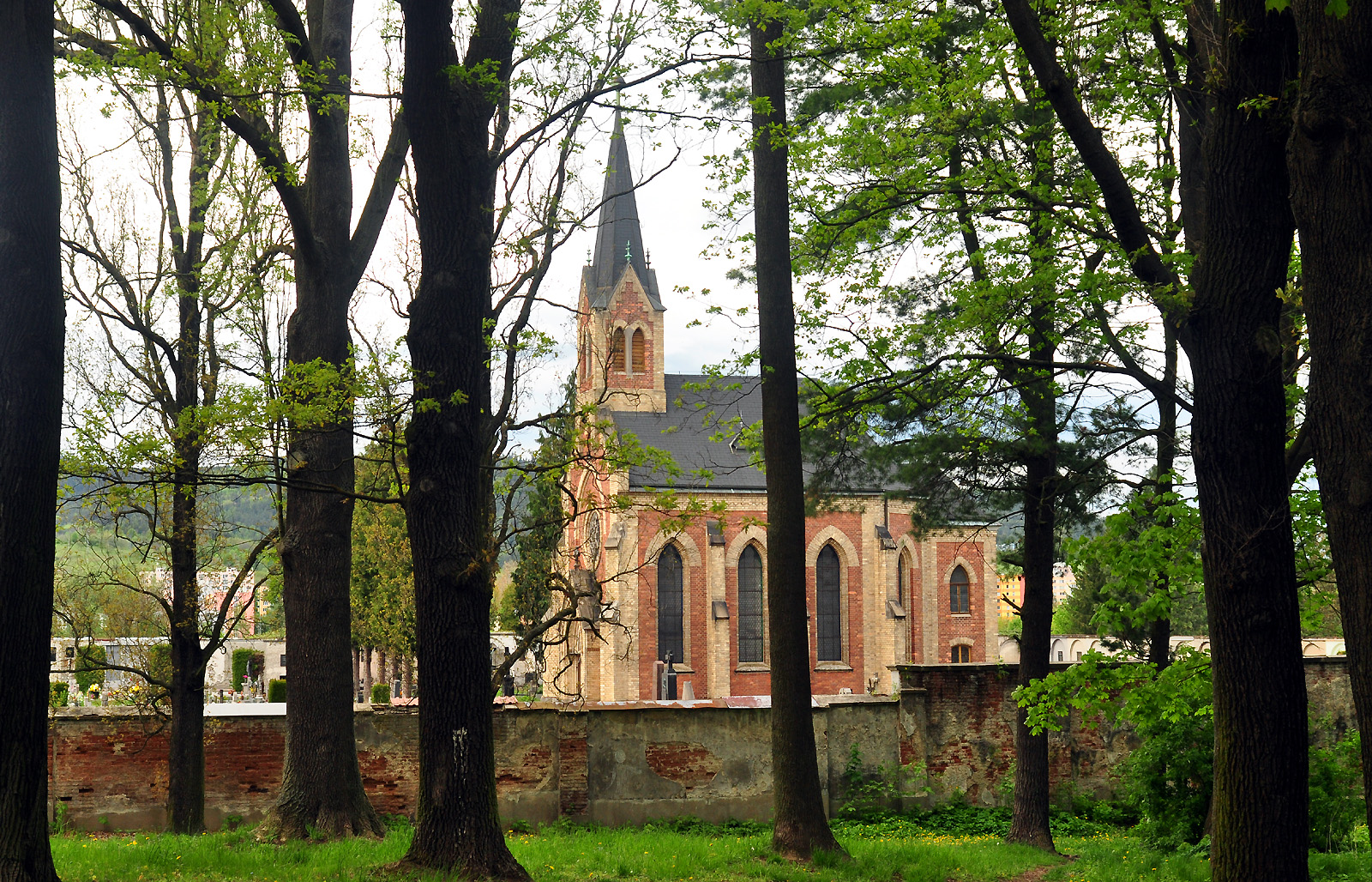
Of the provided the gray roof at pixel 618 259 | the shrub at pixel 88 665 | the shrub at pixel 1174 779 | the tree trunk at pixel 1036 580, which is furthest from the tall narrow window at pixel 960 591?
the shrub at pixel 1174 779

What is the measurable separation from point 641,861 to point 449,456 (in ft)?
12.5

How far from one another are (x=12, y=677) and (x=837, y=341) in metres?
7.77

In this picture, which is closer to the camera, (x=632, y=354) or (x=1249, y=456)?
(x=1249, y=456)

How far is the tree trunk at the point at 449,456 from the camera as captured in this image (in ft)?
21.5

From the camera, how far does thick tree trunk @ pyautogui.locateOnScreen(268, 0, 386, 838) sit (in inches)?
367

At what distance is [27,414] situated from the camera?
5.34m

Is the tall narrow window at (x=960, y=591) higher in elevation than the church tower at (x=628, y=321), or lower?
lower

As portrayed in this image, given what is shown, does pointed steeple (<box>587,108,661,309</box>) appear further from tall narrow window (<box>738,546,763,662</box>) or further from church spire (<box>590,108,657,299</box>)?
tall narrow window (<box>738,546,763,662</box>)

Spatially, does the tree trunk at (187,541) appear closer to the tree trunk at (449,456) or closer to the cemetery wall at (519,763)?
the cemetery wall at (519,763)

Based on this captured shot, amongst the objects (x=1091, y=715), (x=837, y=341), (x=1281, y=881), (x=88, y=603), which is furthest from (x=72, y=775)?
(x=1281, y=881)

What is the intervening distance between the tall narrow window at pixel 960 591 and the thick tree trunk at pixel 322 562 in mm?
32287

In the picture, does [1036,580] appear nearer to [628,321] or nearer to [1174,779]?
[1174,779]

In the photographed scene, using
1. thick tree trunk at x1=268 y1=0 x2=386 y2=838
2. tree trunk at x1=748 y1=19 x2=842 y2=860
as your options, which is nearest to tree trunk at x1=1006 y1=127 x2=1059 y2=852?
tree trunk at x1=748 y1=19 x2=842 y2=860

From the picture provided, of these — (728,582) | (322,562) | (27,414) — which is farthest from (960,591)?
(27,414)
